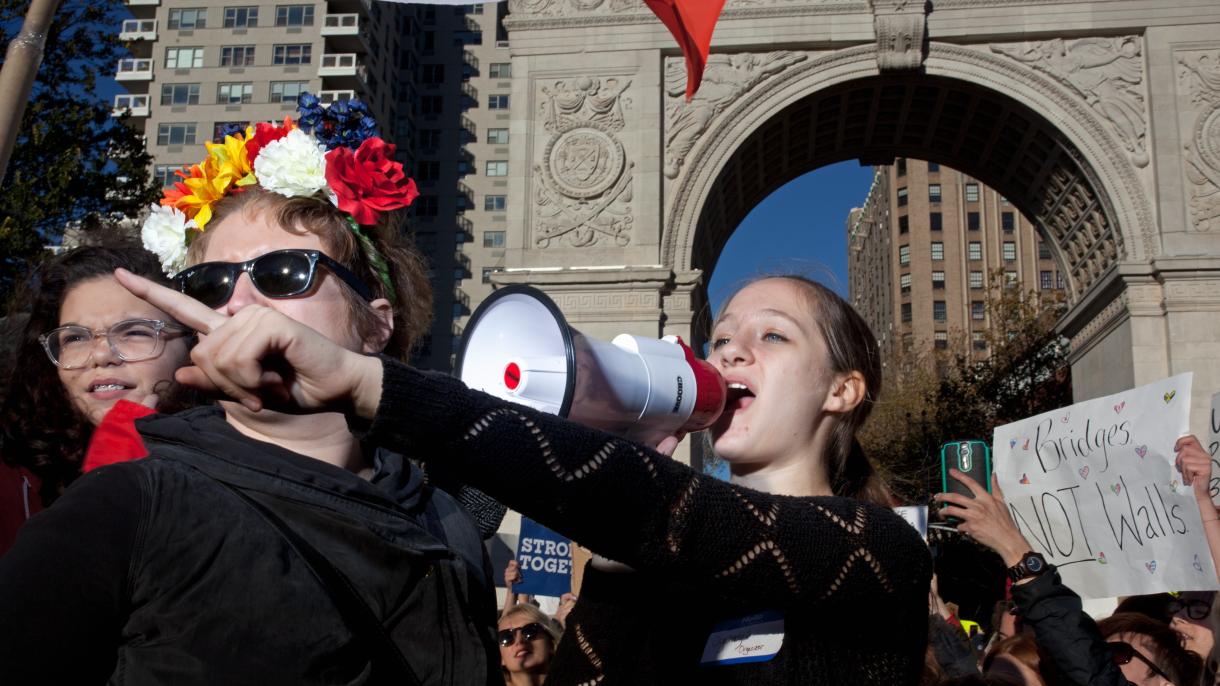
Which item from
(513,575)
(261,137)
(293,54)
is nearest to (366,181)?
(261,137)

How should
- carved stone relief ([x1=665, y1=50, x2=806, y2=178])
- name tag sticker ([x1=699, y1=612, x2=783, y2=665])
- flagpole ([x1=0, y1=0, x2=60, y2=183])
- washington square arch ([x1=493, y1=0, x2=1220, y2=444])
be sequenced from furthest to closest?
1. carved stone relief ([x1=665, y1=50, x2=806, y2=178])
2. washington square arch ([x1=493, y1=0, x2=1220, y2=444])
3. flagpole ([x1=0, y1=0, x2=60, y2=183])
4. name tag sticker ([x1=699, y1=612, x2=783, y2=665])

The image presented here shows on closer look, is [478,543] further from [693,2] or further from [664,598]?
[693,2]

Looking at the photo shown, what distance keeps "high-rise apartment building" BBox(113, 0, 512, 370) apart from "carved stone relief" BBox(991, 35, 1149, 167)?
38.7 m

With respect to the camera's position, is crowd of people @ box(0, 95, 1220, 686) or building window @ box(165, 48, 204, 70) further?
building window @ box(165, 48, 204, 70)

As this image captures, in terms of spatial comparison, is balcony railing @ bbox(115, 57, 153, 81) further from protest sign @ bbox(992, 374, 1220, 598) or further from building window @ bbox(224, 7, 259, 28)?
protest sign @ bbox(992, 374, 1220, 598)

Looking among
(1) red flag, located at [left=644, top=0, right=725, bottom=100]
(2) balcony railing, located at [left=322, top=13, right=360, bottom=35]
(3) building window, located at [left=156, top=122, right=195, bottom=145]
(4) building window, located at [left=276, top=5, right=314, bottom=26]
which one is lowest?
(1) red flag, located at [left=644, top=0, right=725, bottom=100]

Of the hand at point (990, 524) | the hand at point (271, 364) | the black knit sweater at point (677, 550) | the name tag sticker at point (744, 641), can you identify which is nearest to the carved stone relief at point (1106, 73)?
the hand at point (990, 524)

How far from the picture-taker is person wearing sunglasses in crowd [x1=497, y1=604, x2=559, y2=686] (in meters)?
6.12

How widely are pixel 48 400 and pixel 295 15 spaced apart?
224ft

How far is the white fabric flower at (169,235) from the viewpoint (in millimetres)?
2568

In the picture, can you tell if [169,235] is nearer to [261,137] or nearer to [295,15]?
[261,137]

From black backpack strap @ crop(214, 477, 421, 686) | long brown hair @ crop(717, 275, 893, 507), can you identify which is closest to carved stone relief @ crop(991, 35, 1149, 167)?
long brown hair @ crop(717, 275, 893, 507)

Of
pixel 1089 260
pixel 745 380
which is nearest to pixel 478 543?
pixel 745 380

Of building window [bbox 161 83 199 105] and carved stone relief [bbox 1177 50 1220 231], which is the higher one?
building window [bbox 161 83 199 105]
